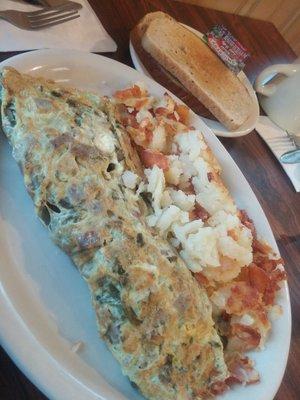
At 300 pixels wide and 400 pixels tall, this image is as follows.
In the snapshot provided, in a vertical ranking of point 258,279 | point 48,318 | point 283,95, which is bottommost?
point 48,318

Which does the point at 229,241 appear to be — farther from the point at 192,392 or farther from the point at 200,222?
the point at 192,392

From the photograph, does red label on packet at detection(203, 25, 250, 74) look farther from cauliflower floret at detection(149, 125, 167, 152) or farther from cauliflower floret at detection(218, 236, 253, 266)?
cauliflower floret at detection(218, 236, 253, 266)

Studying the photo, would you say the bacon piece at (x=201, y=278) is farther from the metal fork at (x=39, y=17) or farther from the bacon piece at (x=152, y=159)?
the metal fork at (x=39, y=17)

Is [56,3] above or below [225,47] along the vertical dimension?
below

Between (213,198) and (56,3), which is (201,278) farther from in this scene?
(56,3)

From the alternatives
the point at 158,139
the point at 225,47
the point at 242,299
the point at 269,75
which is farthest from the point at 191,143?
the point at 269,75

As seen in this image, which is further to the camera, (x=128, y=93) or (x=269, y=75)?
(x=269, y=75)

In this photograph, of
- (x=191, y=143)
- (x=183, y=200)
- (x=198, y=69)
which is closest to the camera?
(x=183, y=200)

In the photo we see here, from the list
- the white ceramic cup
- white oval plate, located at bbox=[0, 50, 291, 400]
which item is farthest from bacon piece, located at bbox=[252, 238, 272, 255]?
the white ceramic cup
